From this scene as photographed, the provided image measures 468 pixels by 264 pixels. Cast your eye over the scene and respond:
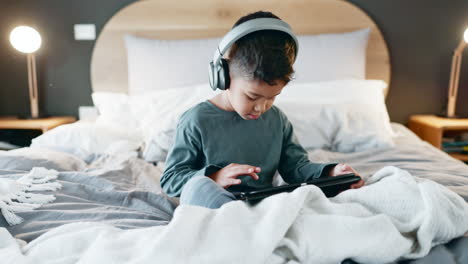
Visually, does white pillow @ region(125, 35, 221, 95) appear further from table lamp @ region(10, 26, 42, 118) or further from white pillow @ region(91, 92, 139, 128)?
table lamp @ region(10, 26, 42, 118)

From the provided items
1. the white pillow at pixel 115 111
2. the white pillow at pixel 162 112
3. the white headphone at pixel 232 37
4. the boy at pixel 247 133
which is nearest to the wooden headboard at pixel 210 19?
the white pillow at pixel 115 111

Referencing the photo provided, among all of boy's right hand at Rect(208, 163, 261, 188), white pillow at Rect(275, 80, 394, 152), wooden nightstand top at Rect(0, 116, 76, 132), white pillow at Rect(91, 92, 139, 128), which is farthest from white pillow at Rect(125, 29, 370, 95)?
boy's right hand at Rect(208, 163, 261, 188)

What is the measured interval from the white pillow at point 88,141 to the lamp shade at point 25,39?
2.52ft

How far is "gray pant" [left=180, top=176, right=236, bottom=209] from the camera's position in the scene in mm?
731

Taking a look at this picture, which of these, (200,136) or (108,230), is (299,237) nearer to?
(108,230)

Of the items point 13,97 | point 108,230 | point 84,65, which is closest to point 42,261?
point 108,230

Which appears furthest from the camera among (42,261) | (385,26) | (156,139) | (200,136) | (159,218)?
(385,26)

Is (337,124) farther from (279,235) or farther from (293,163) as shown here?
(279,235)

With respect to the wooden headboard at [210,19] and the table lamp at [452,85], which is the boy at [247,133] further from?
the table lamp at [452,85]

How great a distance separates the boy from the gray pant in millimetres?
28

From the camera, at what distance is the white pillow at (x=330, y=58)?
2.01m

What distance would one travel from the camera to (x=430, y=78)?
2.38 meters

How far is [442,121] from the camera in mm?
2148

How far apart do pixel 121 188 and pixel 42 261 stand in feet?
1.94
